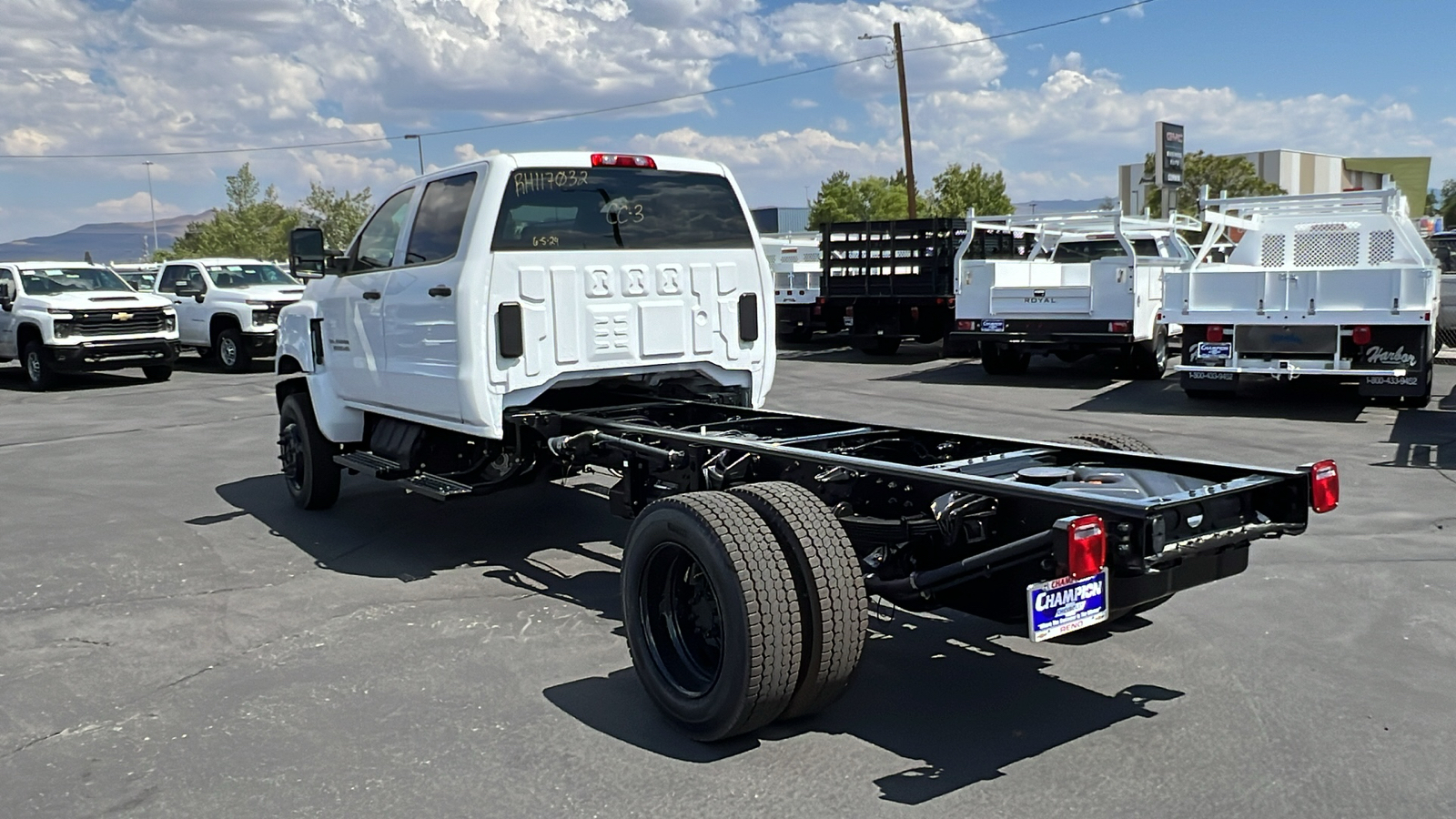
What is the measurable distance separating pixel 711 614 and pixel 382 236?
4010 millimetres

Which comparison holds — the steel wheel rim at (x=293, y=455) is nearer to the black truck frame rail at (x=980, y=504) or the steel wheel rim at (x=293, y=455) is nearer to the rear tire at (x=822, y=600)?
the black truck frame rail at (x=980, y=504)

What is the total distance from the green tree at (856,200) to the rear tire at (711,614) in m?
53.6

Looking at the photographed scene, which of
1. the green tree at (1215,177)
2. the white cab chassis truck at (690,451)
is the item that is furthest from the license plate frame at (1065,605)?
the green tree at (1215,177)

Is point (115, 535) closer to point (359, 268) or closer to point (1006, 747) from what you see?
point (359, 268)

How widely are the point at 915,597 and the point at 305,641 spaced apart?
2.83 metres

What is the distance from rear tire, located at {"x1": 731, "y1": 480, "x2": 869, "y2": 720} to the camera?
3984mm

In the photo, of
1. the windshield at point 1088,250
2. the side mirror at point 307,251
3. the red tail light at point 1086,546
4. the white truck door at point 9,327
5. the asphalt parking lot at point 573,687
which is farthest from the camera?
the white truck door at point 9,327

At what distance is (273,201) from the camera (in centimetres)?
7125

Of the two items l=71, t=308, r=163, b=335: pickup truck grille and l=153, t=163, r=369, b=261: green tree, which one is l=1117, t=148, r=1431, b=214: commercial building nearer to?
l=153, t=163, r=369, b=261: green tree

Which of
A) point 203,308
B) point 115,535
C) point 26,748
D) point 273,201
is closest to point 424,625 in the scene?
point 26,748

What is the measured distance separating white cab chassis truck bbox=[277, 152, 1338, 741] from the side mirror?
0.06 feet

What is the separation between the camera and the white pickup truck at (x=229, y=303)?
1984cm

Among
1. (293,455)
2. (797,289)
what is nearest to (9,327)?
(797,289)

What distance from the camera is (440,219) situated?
6.71 metres
